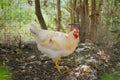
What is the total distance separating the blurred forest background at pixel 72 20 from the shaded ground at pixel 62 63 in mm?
230

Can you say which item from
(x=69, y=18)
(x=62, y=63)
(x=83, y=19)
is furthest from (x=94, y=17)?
(x=62, y=63)

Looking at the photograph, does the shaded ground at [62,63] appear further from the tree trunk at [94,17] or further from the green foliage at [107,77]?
the tree trunk at [94,17]

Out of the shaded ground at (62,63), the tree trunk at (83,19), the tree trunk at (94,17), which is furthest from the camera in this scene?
the tree trunk at (83,19)

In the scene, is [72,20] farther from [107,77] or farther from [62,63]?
[107,77]

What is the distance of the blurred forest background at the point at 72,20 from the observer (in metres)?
4.83

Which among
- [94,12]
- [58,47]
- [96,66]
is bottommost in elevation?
[96,66]

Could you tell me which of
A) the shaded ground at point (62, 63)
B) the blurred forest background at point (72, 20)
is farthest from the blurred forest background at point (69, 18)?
the shaded ground at point (62, 63)

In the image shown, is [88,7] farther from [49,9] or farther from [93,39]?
[49,9]

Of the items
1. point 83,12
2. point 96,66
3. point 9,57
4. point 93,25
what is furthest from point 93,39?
point 9,57

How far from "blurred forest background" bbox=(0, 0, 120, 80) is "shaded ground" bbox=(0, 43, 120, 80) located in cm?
23

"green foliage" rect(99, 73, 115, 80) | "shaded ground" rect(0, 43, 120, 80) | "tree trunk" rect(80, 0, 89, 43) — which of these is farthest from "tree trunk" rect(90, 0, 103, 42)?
"green foliage" rect(99, 73, 115, 80)

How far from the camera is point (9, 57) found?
4.17 m

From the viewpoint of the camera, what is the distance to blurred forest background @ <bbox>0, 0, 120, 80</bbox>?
4.83 metres

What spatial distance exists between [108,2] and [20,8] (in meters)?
1.53
